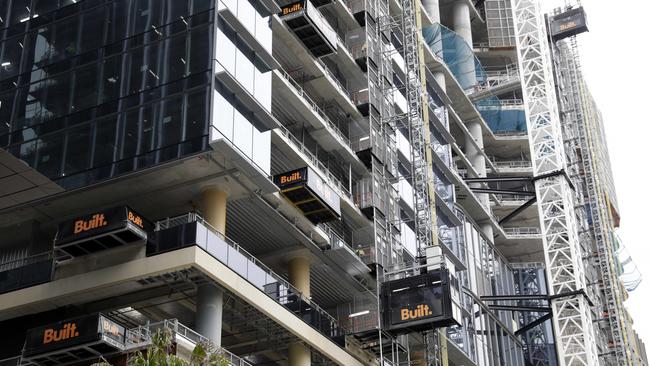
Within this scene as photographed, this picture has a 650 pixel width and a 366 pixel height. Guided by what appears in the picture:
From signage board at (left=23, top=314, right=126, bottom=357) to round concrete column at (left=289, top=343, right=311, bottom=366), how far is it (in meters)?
12.4

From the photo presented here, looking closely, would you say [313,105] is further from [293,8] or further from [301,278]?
[301,278]

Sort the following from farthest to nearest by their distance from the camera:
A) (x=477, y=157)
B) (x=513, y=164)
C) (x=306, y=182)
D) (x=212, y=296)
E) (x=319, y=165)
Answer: (x=513, y=164)
(x=477, y=157)
(x=319, y=165)
(x=306, y=182)
(x=212, y=296)

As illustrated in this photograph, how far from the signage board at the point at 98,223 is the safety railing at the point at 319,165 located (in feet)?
41.5

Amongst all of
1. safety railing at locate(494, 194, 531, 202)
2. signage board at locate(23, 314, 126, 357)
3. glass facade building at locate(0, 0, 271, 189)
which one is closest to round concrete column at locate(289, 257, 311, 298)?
glass facade building at locate(0, 0, 271, 189)

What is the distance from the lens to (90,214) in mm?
44562

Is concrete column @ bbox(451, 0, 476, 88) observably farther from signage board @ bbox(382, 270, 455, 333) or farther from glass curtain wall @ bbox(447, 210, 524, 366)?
signage board @ bbox(382, 270, 455, 333)


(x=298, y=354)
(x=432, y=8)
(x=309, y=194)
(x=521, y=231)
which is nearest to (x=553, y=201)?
(x=521, y=231)

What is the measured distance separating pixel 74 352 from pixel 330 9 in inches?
1341

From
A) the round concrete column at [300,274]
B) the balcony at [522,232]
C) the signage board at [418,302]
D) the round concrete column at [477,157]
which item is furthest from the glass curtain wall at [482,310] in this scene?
the round concrete column at [300,274]

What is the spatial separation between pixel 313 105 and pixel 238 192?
12924mm

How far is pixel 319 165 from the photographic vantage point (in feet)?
194

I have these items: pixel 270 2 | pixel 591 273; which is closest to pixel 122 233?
pixel 270 2

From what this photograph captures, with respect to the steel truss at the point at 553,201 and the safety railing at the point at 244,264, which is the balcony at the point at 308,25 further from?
the steel truss at the point at 553,201

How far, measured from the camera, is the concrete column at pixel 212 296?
145 feet
